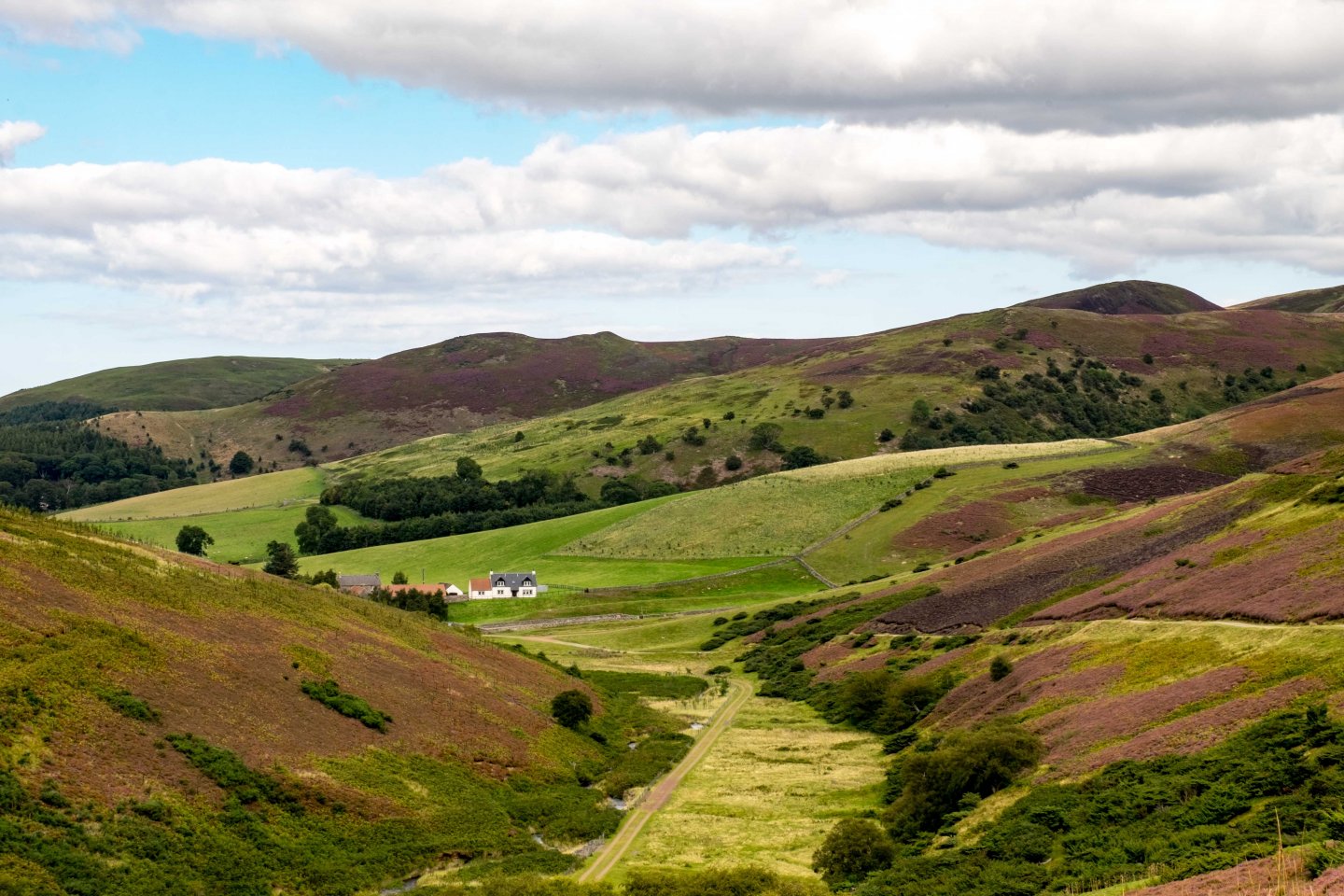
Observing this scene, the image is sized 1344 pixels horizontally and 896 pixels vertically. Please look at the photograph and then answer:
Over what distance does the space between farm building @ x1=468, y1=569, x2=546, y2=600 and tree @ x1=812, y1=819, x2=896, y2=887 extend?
322 feet

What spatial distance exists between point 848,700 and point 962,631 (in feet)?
45.4

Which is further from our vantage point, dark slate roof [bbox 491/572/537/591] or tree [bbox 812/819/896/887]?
dark slate roof [bbox 491/572/537/591]

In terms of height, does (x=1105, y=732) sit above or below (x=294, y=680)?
below

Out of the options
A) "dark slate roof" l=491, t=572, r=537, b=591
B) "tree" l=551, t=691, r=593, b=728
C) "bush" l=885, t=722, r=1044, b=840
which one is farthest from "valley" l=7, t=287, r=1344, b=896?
"dark slate roof" l=491, t=572, r=537, b=591

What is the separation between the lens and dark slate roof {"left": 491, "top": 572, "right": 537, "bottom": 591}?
5497 inches

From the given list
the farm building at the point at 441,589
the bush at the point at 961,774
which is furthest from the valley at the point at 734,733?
the farm building at the point at 441,589

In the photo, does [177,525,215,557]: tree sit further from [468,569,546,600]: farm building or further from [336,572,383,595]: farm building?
[468,569,546,600]: farm building

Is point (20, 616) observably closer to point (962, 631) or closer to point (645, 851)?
point (645, 851)

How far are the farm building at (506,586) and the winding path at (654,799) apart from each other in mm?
59074

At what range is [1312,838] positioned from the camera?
2705 centimetres

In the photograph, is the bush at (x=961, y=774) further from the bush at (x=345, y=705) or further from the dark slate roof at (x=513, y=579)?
the dark slate roof at (x=513, y=579)

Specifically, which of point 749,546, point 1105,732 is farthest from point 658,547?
point 1105,732

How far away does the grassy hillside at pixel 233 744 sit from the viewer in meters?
36.7

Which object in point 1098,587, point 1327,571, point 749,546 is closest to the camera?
point 1327,571
